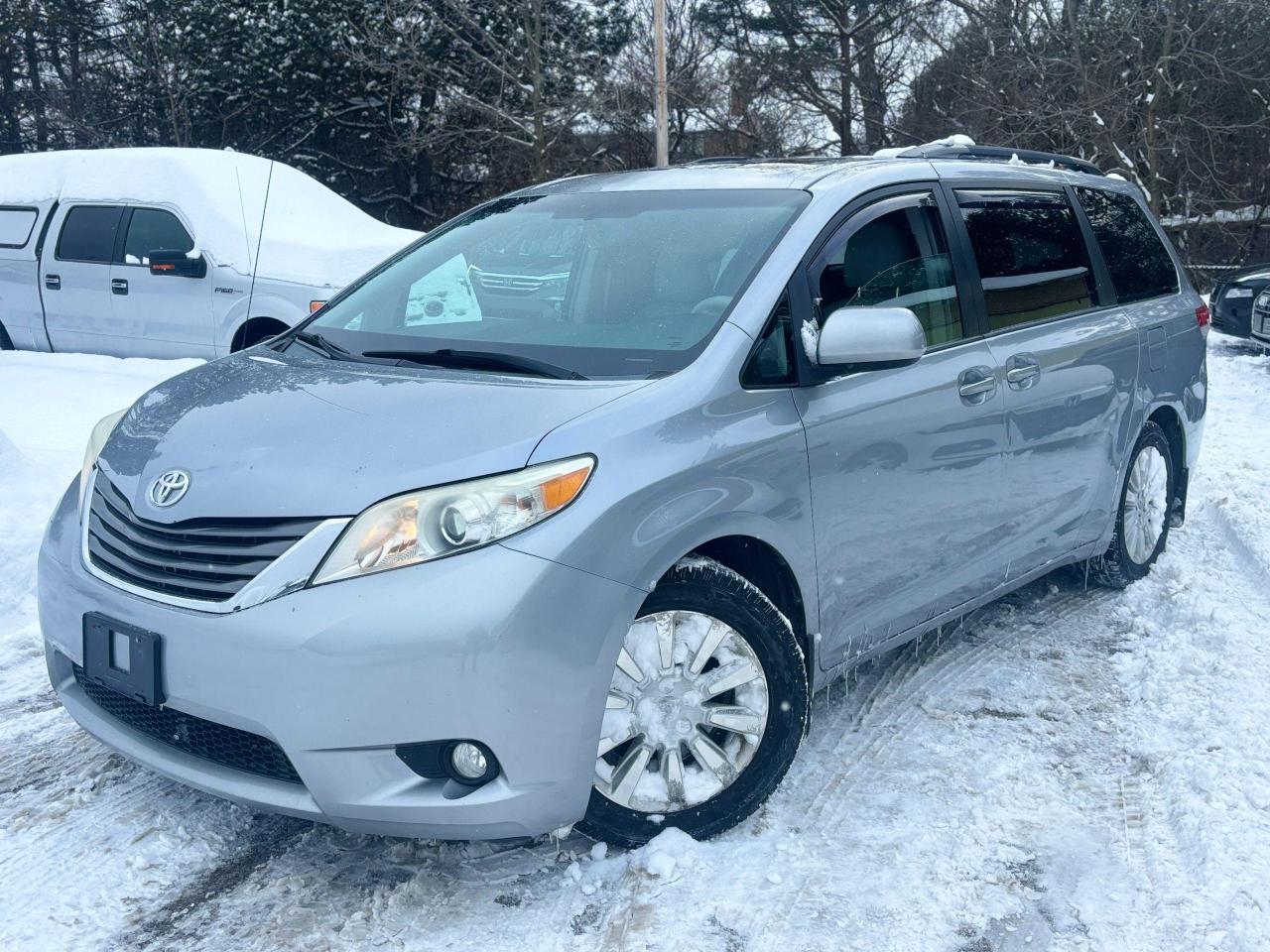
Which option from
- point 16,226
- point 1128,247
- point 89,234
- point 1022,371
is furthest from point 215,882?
point 16,226

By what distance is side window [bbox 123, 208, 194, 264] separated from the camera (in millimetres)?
8938

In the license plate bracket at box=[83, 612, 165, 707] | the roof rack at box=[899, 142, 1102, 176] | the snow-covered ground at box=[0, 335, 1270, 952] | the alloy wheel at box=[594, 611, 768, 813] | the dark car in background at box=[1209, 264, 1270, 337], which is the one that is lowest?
the snow-covered ground at box=[0, 335, 1270, 952]

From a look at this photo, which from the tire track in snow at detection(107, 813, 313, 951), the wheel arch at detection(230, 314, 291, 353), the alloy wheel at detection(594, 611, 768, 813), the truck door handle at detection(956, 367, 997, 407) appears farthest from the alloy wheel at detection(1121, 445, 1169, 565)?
the wheel arch at detection(230, 314, 291, 353)

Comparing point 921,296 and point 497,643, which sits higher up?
point 921,296

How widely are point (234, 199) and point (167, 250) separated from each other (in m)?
0.71

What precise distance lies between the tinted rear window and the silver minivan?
22.2 ft

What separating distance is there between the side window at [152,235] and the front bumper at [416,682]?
6.97 metres

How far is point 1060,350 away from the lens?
4.30 meters

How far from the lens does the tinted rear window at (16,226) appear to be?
9547 mm

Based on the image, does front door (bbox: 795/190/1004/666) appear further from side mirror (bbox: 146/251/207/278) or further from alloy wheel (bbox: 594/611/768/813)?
side mirror (bbox: 146/251/207/278)

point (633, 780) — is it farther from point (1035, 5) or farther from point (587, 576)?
point (1035, 5)

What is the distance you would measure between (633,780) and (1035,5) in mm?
22911

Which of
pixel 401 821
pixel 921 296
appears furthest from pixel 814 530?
pixel 401 821

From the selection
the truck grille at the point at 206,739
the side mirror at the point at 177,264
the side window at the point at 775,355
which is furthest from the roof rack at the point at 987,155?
the side mirror at the point at 177,264
